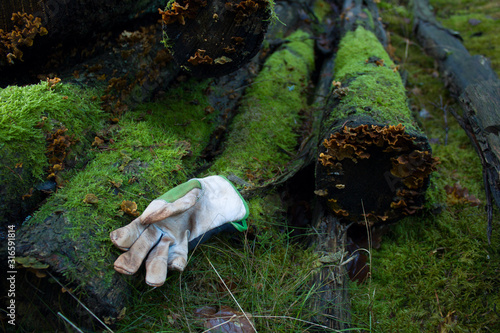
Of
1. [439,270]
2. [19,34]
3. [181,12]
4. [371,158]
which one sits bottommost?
[439,270]

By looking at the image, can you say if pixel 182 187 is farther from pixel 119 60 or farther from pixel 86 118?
pixel 119 60

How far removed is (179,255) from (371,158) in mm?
1801

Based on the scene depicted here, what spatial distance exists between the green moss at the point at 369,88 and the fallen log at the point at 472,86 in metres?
0.79

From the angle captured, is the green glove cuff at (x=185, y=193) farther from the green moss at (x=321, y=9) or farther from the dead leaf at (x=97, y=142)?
the green moss at (x=321, y=9)

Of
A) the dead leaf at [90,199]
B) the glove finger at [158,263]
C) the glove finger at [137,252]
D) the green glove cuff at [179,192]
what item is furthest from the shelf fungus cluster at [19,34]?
the glove finger at [158,263]

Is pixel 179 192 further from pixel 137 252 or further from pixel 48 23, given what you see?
pixel 48 23

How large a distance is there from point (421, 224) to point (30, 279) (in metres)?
3.52

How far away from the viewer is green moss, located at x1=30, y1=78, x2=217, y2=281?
7.76 ft

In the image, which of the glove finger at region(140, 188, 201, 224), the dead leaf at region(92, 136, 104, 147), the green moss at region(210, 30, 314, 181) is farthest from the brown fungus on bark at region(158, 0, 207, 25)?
the glove finger at region(140, 188, 201, 224)

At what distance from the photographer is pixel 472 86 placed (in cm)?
396

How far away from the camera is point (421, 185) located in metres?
2.86

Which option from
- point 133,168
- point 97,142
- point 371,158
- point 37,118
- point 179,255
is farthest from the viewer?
point 97,142

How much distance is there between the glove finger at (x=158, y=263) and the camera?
222 centimetres

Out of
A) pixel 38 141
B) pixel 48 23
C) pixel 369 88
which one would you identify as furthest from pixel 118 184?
pixel 369 88
